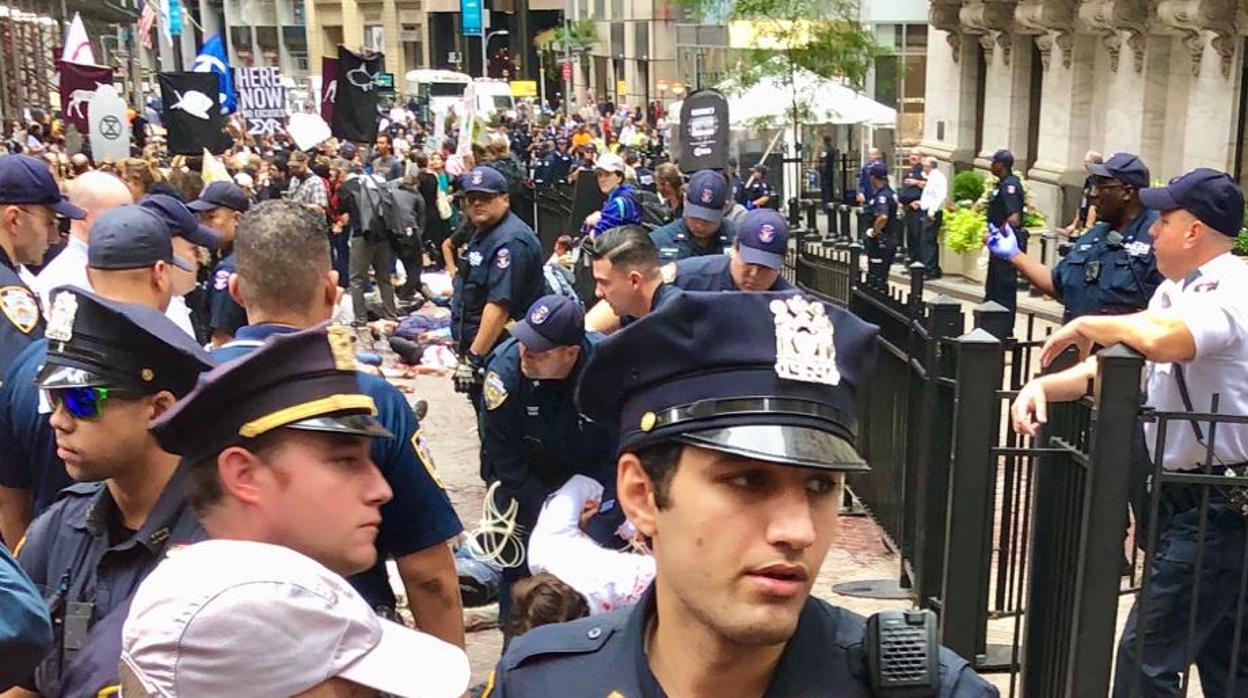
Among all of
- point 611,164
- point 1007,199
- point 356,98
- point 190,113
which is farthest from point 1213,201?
point 356,98

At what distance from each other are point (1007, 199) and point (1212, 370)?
465 inches

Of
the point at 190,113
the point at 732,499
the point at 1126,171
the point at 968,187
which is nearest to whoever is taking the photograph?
the point at 732,499

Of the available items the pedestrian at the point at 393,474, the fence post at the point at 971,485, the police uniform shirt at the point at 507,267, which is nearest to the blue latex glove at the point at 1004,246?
the police uniform shirt at the point at 507,267

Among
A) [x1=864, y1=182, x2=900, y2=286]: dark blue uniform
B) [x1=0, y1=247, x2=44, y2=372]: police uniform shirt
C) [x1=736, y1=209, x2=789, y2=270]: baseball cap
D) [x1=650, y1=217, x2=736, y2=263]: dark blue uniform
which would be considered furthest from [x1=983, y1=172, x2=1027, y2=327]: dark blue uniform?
[x1=0, y1=247, x2=44, y2=372]: police uniform shirt

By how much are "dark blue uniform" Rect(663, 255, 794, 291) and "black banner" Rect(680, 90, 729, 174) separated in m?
6.91

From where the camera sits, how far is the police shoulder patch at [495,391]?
5062 millimetres

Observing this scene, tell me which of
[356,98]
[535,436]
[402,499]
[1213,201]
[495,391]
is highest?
[356,98]

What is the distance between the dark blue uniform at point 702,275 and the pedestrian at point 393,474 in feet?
9.79

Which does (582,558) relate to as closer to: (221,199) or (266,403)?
(266,403)

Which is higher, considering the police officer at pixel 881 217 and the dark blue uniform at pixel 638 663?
the dark blue uniform at pixel 638 663

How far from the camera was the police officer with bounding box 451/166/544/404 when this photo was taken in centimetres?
749

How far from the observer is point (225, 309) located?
6785 millimetres

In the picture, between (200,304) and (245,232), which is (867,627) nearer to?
(245,232)

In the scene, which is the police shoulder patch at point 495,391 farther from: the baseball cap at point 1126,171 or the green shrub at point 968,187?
the green shrub at point 968,187
